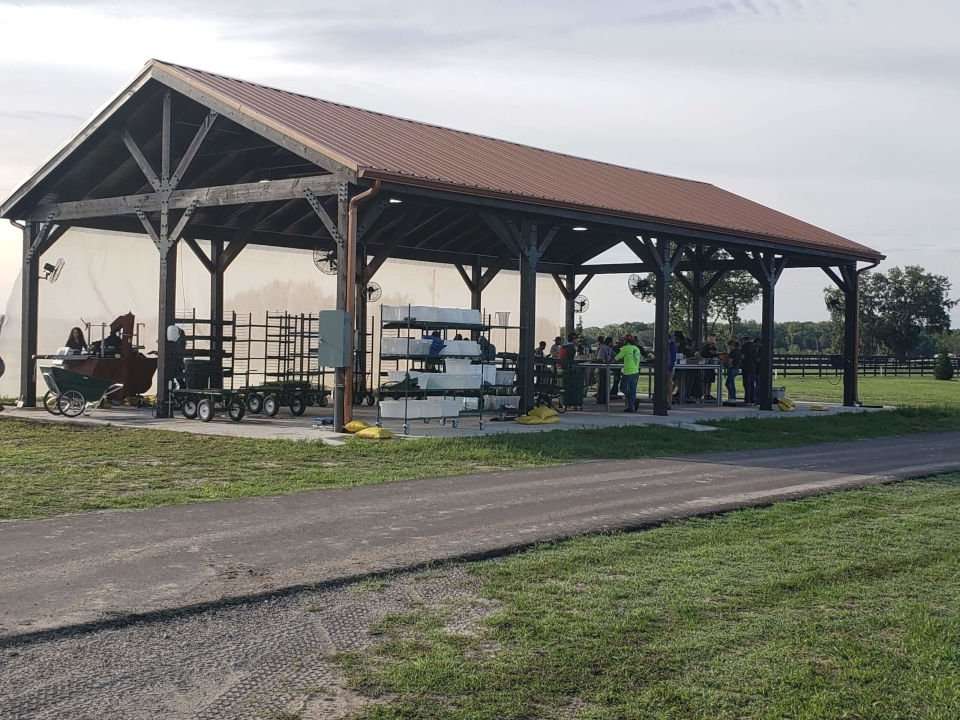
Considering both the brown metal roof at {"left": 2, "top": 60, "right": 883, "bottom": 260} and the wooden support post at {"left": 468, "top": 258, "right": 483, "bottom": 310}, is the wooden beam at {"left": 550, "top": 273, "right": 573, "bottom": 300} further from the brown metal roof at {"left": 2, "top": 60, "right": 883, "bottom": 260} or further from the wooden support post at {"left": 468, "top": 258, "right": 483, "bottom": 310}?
the brown metal roof at {"left": 2, "top": 60, "right": 883, "bottom": 260}

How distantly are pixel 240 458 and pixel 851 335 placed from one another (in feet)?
62.1

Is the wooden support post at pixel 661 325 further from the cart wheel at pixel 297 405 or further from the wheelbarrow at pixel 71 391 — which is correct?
the wheelbarrow at pixel 71 391

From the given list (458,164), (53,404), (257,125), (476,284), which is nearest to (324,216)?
(257,125)

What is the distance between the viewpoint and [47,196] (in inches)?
924

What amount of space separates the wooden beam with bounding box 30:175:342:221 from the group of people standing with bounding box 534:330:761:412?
791cm

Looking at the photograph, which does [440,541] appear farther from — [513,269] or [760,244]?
[513,269]

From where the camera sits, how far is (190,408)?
66.6ft

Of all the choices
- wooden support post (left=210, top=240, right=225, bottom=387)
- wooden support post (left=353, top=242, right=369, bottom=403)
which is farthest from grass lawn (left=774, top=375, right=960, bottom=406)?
wooden support post (left=210, top=240, right=225, bottom=387)

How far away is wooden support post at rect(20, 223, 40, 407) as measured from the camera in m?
23.3

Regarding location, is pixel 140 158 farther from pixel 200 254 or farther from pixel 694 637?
pixel 694 637

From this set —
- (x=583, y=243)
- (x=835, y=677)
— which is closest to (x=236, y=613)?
(x=835, y=677)

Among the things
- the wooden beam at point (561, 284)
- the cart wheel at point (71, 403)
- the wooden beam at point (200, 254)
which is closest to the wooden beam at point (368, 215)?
the cart wheel at point (71, 403)

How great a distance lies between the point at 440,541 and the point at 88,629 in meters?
3.26

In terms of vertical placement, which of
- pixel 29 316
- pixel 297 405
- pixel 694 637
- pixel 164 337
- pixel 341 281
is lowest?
pixel 694 637
